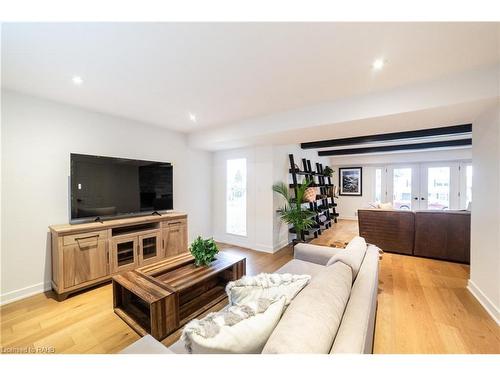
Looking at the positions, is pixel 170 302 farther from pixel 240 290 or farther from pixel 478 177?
pixel 478 177

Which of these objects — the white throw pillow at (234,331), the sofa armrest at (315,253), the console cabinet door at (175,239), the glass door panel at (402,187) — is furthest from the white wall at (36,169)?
the glass door panel at (402,187)

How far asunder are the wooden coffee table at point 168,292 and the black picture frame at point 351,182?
620 cm

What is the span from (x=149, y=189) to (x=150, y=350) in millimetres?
2724

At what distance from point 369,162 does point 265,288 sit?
277 inches

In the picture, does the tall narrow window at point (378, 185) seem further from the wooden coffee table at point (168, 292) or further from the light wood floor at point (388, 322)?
the wooden coffee table at point (168, 292)

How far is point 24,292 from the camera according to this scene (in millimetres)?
2283

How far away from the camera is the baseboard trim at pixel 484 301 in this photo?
1.85 m

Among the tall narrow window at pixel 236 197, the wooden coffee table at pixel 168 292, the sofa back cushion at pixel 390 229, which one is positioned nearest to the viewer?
the wooden coffee table at pixel 168 292

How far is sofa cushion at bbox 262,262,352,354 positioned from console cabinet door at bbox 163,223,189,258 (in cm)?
266

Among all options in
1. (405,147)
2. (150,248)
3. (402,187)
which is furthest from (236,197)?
(402,187)

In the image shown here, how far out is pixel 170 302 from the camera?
164cm

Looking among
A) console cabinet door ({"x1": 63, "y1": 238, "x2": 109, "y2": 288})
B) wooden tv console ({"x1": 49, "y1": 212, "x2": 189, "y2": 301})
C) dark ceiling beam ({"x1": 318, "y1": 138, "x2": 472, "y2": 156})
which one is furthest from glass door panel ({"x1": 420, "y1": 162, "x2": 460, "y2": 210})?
console cabinet door ({"x1": 63, "y1": 238, "x2": 109, "y2": 288})

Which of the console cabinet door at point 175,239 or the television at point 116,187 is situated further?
the console cabinet door at point 175,239

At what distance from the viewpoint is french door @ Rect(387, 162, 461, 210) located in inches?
230
